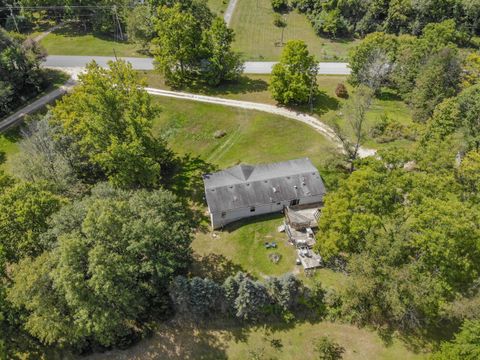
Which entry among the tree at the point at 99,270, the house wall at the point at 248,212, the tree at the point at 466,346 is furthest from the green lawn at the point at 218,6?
the tree at the point at 466,346

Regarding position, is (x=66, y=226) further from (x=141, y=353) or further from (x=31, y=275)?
(x=141, y=353)

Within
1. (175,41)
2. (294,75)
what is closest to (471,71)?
(294,75)

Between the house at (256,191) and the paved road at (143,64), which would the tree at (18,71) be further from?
the house at (256,191)

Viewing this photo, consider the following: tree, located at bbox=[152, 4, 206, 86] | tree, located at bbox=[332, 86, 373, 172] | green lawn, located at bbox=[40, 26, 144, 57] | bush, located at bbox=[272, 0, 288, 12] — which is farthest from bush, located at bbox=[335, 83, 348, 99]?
bush, located at bbox=[272, 0, 288, 12]

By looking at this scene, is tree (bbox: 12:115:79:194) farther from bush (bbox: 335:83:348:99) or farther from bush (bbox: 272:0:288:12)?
bush (bbox: 272:0:288:12)

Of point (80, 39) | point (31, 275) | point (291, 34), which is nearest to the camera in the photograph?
point (31, 275)

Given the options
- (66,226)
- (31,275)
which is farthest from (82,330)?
(66,226)

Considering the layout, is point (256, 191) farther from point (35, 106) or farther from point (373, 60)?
point (35, 106)
